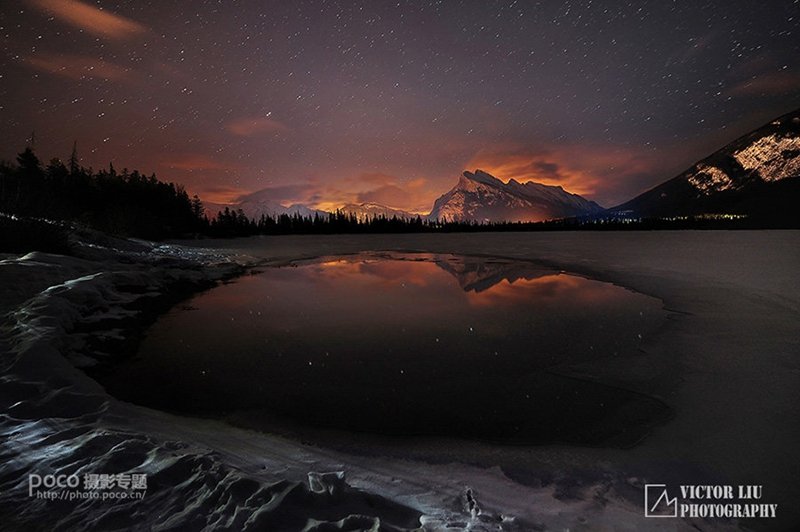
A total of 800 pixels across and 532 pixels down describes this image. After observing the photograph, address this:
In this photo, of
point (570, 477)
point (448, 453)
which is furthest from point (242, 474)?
point (570, 477)

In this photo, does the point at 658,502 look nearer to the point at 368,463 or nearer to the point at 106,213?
the point at 368,463

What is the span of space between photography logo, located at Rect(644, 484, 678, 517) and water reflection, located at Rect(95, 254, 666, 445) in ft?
2.73

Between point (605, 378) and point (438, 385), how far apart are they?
3063 millimetres

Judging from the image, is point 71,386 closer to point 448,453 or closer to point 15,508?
point 15,508

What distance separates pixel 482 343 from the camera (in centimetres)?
815

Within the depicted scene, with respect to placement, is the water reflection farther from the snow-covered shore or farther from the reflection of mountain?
the reflection of mountain

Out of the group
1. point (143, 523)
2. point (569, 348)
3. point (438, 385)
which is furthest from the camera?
point (569, 348)

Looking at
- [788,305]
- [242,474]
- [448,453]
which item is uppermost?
[788,305]

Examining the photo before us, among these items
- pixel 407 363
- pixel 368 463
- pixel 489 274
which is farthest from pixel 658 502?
pixel 489 274

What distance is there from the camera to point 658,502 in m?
3.33

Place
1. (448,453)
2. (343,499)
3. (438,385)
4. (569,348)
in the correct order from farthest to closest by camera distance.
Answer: (569,348), (438,385), (448,453), (343,499)

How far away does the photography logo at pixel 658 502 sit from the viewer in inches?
125

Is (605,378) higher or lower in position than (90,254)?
lower

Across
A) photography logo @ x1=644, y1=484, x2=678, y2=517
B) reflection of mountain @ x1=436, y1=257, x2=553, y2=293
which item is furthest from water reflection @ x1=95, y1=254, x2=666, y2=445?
reflection of mountain @ x1=436, y1=257, x2=553, y2=293
